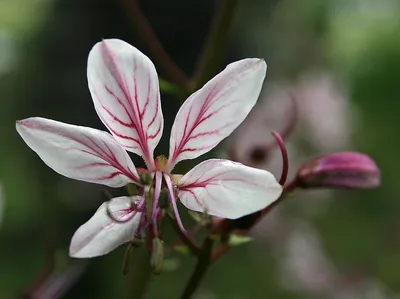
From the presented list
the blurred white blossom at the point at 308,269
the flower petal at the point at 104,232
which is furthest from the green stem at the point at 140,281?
the blurred white blossom at the point at 308,269

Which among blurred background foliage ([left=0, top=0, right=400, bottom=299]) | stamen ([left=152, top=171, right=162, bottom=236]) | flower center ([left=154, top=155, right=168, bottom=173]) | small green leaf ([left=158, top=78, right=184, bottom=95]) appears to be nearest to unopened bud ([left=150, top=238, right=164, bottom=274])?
stamen ([left=152, top=171, right=162, bottom=236])

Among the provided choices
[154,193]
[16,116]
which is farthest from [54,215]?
[154,193]

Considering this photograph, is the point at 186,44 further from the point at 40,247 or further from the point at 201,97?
the point at 201,97

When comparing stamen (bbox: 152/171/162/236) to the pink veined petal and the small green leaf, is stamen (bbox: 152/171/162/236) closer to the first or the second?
the pink veined petal

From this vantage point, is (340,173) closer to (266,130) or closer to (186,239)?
(186,239)

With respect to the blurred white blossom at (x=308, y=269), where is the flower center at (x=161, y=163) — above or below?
above

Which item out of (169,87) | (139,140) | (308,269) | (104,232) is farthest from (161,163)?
(308,269)

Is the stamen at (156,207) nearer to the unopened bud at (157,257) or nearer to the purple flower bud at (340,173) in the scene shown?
the unopened bud at (157,257)
